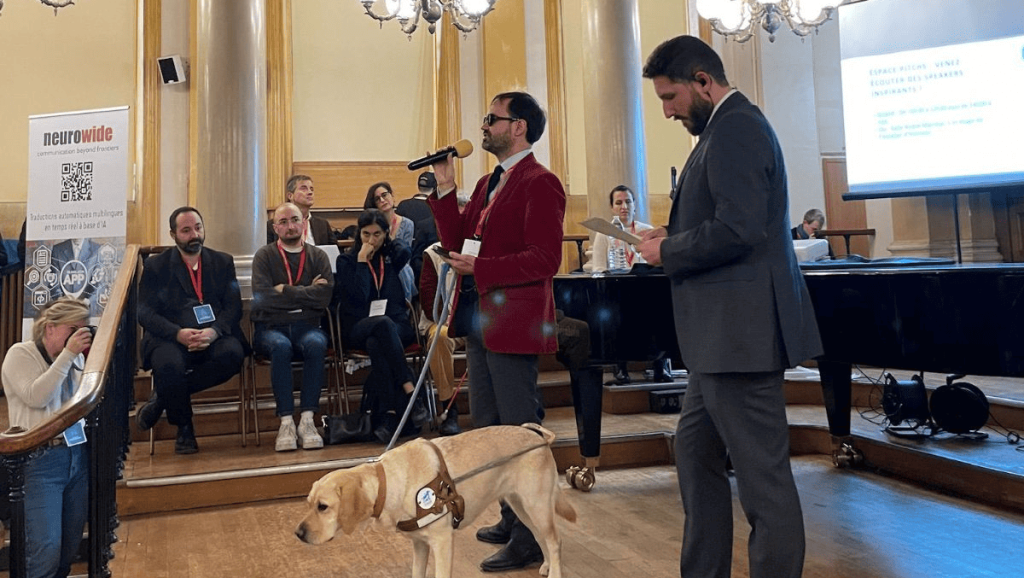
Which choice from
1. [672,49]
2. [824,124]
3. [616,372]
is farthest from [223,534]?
[824,124]

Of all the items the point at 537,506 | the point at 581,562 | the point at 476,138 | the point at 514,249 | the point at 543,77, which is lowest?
the point at 581,562

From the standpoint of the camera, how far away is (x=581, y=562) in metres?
2.74

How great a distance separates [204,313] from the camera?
434 centimetres

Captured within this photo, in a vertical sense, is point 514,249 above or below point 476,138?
below

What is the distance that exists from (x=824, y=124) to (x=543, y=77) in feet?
12.7

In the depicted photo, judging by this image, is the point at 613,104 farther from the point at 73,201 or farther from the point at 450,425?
the point at 73,201

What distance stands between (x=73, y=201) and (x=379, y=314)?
1.90 m

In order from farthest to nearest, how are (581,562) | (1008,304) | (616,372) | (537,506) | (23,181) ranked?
1. (23,181)
2. (616,372)
3. (581,562)
4. (1008,304)
5. (537,506)

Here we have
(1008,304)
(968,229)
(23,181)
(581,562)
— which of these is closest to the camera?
(1008,304)

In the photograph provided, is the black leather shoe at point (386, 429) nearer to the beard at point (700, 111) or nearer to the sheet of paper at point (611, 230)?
the sheet of paper at point (611, 230)

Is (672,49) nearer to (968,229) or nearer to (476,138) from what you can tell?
(968,229)

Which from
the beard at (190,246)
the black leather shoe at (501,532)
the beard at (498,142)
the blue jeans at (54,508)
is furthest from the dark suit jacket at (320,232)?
the beard at (498,142)

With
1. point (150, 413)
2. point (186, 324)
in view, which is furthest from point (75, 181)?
point (150, 413)

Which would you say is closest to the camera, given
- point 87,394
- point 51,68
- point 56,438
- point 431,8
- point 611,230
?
point 611,230
